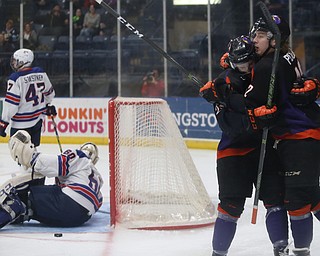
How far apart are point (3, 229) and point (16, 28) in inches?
290

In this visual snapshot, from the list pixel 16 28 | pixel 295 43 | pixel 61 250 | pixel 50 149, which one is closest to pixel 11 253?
pixel 61 250

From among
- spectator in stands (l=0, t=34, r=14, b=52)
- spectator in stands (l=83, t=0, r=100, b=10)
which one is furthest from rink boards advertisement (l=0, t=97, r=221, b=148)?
spectator in stands (l=83, t=0, r=100, b=10)

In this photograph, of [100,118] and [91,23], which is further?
[91,23]

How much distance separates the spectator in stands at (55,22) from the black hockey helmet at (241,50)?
8.35 meters

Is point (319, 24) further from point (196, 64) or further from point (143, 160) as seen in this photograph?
point (143, 160)

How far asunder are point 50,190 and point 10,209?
262 mm

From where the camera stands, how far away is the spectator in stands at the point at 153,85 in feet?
35.3

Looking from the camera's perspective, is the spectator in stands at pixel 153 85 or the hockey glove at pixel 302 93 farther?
the spectator in stands at pixel 153 85

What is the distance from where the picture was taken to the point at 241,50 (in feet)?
11.6

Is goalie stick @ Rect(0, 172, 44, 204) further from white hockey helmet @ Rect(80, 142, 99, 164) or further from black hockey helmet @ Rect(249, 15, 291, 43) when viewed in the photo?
black hockey helmet @ Rect(249, 15, 291, 43)

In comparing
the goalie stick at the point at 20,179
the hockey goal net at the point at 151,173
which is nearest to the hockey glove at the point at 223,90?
the hockey goal net at the point at 151,173

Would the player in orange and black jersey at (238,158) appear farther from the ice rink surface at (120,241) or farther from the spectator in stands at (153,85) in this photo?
the spectator in stands at (153,85)

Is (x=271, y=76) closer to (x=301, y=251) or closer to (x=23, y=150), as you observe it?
(x=301, y=251)

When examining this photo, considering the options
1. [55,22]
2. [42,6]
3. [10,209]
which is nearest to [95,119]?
[55,22]
